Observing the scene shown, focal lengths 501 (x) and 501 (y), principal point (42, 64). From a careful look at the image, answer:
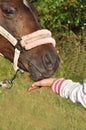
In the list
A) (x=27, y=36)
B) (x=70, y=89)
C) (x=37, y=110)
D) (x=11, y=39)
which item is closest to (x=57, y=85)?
(x=70, y=89)

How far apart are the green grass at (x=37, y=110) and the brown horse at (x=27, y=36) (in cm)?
162

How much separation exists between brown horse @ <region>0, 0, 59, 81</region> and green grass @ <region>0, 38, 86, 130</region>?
1624 millimetres

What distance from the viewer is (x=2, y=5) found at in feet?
14.1

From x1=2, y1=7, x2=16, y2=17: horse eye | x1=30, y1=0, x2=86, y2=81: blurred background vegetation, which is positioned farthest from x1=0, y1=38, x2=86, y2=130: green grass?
x1=2, y1=7, x2=16, y2=17: horse eye

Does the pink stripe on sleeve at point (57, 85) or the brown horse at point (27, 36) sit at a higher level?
the brown horse at point (27, 36)

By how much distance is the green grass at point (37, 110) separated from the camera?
589 cm

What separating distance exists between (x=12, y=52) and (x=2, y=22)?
292mm

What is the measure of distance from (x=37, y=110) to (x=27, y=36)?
7.18 feet

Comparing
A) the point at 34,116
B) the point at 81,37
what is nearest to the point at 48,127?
the point at 34,116

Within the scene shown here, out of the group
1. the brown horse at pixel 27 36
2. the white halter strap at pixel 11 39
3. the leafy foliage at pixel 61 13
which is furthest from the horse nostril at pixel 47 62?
the leafy foliage at pixel 61 13

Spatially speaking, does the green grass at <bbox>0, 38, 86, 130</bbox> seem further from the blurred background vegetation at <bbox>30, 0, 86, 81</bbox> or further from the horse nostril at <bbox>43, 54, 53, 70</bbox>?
the horse nostril at <bbox>43, 54, 53, 70</bbox>

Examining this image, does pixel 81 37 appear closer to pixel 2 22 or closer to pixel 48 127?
pixel 48 127

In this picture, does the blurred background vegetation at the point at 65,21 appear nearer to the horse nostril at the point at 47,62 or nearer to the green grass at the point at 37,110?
the green grass at the point at 37,110

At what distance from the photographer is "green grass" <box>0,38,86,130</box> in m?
5.89
